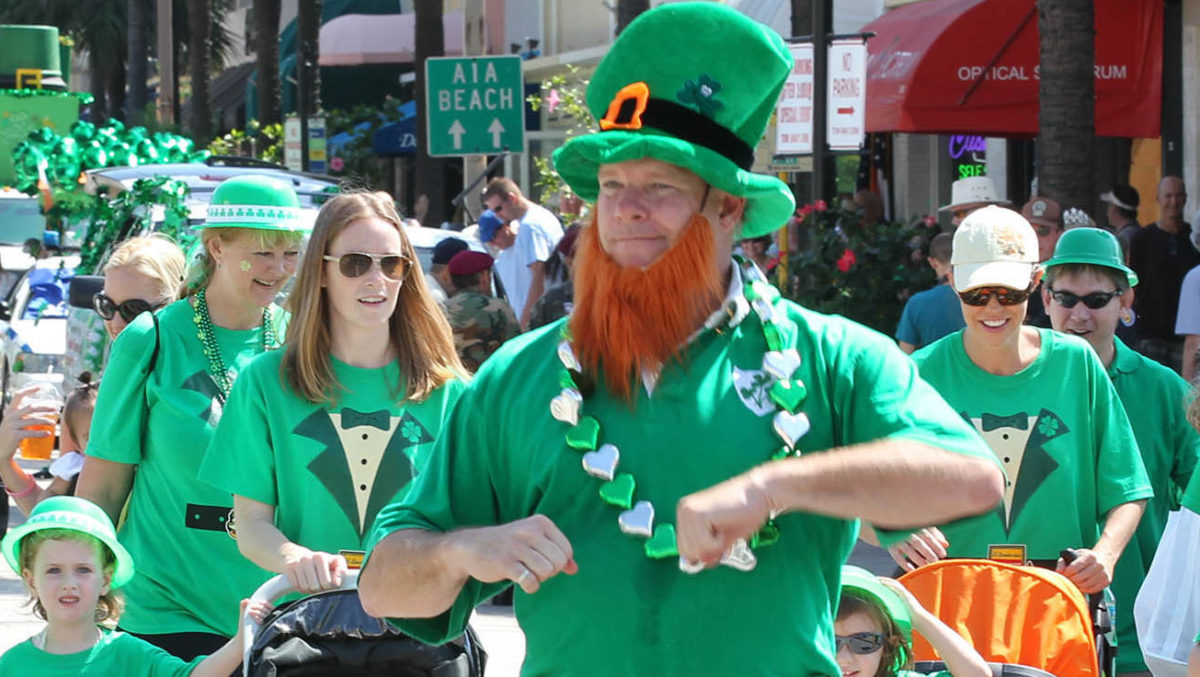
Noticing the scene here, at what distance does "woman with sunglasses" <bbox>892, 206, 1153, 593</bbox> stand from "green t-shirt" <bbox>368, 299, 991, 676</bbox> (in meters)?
2.29

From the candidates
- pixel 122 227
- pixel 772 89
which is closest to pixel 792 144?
pixel 122 227

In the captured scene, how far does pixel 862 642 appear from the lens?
4703 millimetres

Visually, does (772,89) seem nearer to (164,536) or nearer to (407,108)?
(164,536)

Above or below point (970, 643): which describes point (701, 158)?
above

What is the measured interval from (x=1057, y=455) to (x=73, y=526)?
256 centimetres

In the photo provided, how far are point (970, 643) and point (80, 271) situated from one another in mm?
9772

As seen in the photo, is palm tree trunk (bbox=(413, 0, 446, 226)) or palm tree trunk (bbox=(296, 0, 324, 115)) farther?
palm tree trunk (bbox=(296, 0, 324, 115))

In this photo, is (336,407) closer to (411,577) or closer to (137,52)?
(411,577)

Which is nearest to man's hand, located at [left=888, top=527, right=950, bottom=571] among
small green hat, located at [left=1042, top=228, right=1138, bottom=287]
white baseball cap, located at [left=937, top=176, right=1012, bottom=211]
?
small green hat, located at [left=1042, top=228, right=1138, bottom=287]

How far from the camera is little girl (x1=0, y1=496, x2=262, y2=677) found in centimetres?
479

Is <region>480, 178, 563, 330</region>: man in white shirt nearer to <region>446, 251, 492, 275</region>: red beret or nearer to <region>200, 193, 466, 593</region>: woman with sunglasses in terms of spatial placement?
<region>446, 251, 492, 275</region>: red beret

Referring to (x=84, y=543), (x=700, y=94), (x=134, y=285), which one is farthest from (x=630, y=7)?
(x=700, y=94)

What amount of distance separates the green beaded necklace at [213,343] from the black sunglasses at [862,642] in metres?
1.66

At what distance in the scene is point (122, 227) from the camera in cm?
1253
